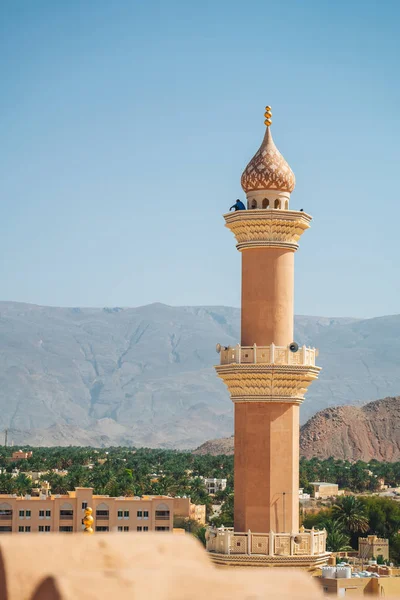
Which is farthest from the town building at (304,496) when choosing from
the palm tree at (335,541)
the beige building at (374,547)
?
the beige building at (374,547)

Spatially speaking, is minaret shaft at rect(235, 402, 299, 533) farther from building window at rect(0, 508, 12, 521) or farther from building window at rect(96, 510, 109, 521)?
building window at rect(0, 508, 12, 521)

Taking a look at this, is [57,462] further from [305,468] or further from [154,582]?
[154,582]

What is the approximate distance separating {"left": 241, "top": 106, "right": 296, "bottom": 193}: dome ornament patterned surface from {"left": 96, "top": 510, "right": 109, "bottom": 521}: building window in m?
70.5

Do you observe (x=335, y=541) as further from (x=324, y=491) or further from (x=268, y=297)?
(x=268, y=297)

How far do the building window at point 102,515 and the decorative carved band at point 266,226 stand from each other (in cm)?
7056

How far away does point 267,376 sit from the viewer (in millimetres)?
24312

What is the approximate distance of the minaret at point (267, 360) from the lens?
24.4m

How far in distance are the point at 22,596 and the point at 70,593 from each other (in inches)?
33.0

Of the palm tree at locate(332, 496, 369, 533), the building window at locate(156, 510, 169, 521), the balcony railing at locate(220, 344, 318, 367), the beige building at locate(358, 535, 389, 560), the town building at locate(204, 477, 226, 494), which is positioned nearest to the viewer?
the balcony railing at locate(220, 344, 318, 367)

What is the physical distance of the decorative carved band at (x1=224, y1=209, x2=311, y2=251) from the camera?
24.7m

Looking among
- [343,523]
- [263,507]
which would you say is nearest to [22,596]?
[263,507]

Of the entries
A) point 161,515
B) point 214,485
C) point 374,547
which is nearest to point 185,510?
point 161,515

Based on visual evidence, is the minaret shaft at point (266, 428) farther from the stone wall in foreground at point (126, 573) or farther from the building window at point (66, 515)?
the building window at point (66, 515)

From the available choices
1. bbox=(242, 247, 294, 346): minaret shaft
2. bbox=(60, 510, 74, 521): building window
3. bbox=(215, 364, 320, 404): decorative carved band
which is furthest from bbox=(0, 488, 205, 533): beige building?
bbox=(215, 364, 320, 404): decorative carved band
